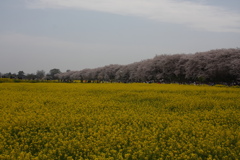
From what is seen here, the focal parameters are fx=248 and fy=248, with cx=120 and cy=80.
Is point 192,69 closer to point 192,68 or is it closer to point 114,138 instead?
point 192,68

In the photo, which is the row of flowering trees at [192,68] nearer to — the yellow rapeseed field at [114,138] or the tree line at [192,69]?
the tree line at [192,69]

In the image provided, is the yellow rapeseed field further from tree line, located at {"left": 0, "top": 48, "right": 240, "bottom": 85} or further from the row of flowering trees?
the row of flowering trees

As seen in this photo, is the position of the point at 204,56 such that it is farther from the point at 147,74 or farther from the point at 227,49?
the point at 147,74

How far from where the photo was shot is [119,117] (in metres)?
10.8

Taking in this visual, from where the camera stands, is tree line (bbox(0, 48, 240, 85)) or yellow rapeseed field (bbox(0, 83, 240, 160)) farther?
tree line (bbox(0, 48, 240, 85))

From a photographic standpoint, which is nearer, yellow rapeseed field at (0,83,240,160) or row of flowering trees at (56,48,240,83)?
yellow rapeseed field at (0,83,240,160)

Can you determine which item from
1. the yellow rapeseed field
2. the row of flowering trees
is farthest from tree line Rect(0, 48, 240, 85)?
the yellow rapeseed field

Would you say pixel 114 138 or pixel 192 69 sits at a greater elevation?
pixel 192 69

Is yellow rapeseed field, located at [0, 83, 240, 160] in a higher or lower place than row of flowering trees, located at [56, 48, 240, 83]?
lower

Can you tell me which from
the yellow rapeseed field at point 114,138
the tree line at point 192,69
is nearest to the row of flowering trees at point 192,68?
the tree line at point 192,69

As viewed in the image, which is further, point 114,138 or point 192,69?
point 192,69

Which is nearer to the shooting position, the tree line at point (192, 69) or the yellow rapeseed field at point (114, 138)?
the yellow rapeseed field at point (114, 138)

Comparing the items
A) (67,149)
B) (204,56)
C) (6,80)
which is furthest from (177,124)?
(204,56)

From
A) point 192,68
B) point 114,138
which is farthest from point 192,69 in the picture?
point 114,138
